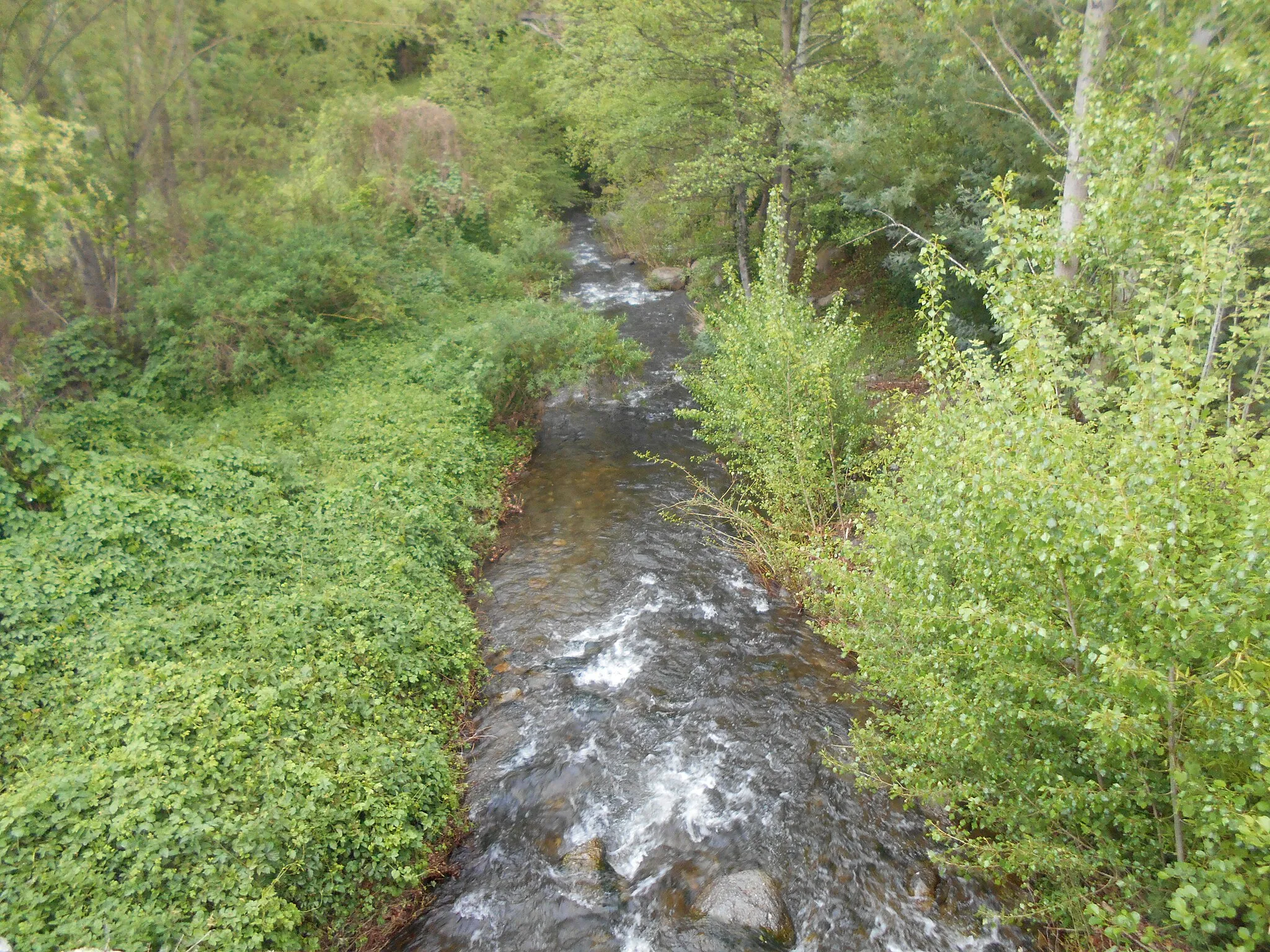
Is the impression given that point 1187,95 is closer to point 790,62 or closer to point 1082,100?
point 1082,100

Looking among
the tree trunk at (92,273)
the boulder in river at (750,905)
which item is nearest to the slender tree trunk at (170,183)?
the tree trunk at (92,273)

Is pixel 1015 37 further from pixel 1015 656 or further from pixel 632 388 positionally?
pixel 1015 656

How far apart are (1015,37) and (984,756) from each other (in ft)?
38.4

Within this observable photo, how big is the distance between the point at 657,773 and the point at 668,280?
19.1m

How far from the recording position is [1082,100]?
8.23 metres

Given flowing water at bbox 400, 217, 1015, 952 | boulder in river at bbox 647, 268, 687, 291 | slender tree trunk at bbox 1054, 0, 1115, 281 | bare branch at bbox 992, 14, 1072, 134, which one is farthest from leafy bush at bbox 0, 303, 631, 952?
boulder in river at bbox 647, 268, 687, 291

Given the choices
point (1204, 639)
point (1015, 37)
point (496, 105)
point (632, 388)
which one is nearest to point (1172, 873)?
point (1204, 639)

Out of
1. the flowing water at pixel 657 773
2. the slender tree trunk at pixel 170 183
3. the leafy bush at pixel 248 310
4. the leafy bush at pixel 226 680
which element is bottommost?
the flowing water at pixel 657 773

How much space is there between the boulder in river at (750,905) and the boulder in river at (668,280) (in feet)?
65.5

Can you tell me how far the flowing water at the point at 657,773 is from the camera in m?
5.85

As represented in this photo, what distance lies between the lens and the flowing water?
585cm

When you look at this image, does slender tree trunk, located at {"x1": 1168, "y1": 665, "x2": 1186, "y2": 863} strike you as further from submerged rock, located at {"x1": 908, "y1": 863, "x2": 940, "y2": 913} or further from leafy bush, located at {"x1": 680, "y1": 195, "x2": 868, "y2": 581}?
leafy bush, located at {"x1": 680, "y1": 195, "x2": 868, "y2": 581}

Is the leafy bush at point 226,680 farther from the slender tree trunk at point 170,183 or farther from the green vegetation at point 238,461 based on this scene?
the slender tree trunk at point 170,183

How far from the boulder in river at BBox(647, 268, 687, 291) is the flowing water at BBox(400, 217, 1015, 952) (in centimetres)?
1342
